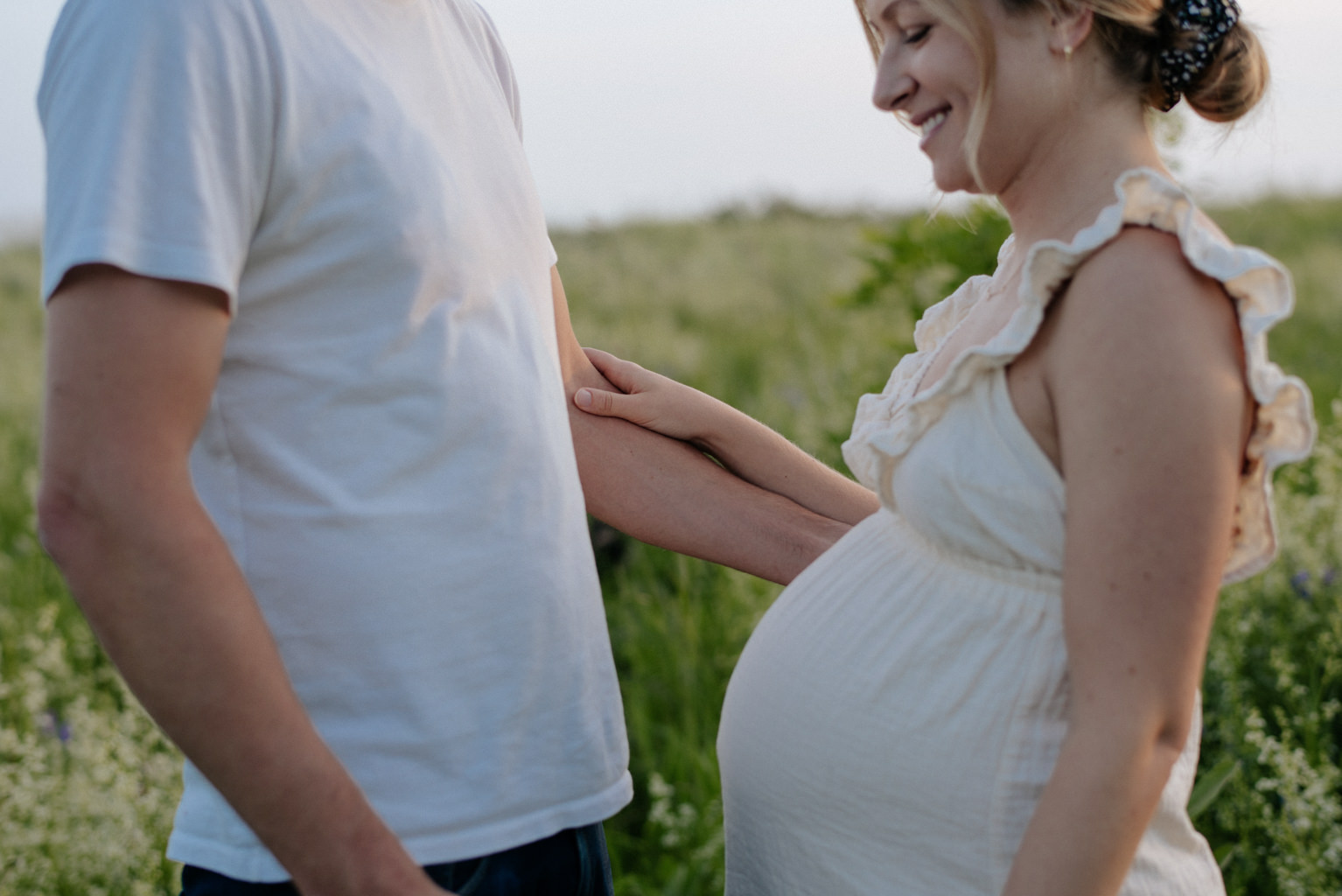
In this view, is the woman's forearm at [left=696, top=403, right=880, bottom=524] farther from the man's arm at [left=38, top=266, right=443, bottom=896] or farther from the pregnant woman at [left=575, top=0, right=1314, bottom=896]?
the man's arm at [left=38, top=266, right=443, bottom=896]

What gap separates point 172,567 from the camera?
1.05 meters

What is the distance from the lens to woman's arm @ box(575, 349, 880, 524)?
197 centimetres

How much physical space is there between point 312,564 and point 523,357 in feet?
1.20

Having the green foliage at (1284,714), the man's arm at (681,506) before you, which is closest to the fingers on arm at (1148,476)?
the man's arm at (681,506)

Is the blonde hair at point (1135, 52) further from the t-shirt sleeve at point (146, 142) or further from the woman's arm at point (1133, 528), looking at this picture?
the t-shirt sleeve at point (146, 142)

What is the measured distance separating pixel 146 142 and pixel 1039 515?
1.00 metres

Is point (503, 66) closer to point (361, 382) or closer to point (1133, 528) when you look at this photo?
point (361, 382)

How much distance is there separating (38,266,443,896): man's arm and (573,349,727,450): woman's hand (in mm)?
894

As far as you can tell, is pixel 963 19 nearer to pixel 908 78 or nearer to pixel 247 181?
pixel 908 78

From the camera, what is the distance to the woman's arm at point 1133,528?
45.3 inches

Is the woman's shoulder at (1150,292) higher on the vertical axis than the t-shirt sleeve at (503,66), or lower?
higher

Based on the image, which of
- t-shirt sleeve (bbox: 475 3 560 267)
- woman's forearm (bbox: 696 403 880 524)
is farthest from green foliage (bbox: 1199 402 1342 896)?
t-shirt sleeve (bbox: 475 3 560 267)

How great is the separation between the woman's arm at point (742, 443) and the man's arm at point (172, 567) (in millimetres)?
953

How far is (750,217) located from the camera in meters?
17.7
